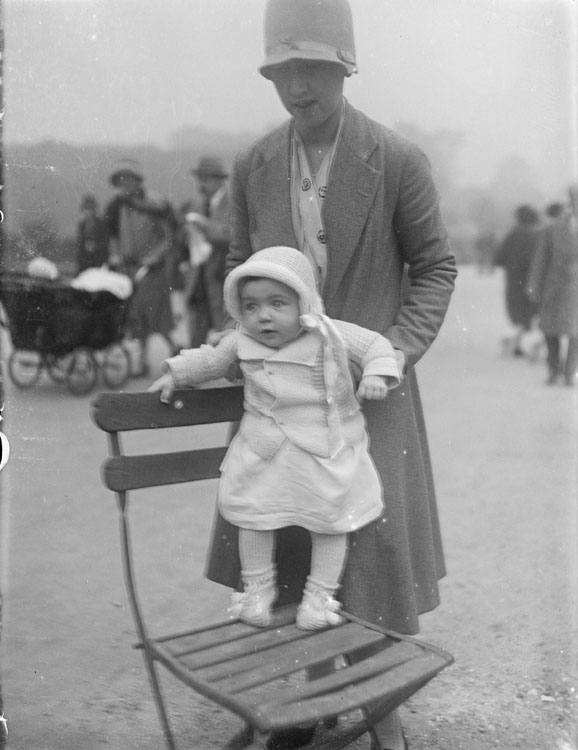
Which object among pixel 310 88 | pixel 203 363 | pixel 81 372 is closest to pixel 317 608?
pixel 203 363

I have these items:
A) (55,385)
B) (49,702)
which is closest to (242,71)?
(49,702)

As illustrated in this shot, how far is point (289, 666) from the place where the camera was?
85.0 inches

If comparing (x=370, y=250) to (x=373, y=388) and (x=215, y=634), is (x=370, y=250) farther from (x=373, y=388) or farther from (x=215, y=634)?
(x=215, y=634)

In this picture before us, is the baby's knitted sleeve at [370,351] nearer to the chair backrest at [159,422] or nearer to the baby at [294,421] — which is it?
the baby at [294,421]

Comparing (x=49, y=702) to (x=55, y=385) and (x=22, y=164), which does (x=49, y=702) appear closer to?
(x=22, y=164)

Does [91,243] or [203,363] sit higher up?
[91,243]

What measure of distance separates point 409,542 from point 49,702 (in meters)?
1.30

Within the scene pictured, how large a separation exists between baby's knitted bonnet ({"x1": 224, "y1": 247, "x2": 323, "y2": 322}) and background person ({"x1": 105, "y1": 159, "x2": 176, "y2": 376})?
3381 mm

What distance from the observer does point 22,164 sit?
3127 millimetres

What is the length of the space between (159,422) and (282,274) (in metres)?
0.49

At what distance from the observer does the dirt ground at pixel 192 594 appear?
295 cm

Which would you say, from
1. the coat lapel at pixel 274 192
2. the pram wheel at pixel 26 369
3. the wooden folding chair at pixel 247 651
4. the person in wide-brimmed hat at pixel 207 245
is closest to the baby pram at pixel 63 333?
the pram wheel at pixel 26 369

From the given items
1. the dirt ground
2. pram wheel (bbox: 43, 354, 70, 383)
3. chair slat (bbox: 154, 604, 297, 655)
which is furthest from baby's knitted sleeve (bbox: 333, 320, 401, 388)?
pram wheel (bbox: 43, 354, 70, 383)

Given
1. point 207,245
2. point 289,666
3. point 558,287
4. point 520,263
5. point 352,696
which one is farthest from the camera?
point 520,263
